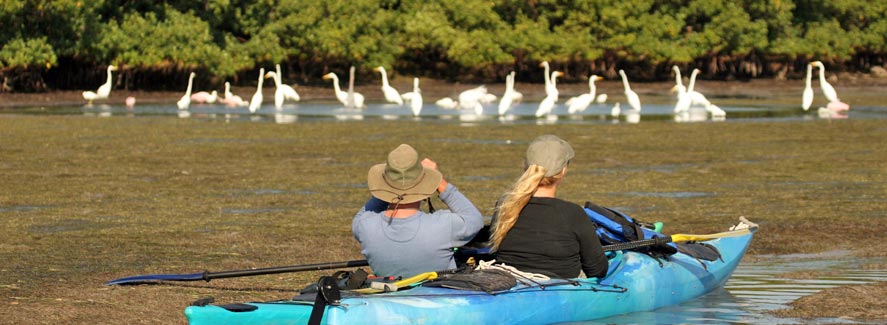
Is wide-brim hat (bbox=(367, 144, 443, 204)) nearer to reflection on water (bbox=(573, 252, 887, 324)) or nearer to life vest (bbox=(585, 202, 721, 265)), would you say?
reflection on water (bbox=(573, 252, 887, 324))

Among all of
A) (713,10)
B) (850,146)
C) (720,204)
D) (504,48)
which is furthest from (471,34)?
(720,204)

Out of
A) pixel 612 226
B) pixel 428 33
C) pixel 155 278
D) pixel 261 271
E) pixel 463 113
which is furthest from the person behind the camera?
pixel 428 33

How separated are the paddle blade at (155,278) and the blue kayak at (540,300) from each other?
2.18 m

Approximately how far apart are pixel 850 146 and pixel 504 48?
3829cm

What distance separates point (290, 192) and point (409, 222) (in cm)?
945

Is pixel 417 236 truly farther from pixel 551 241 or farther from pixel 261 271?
pixel 261 271

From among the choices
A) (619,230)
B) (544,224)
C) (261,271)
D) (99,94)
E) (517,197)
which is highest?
(517,197)

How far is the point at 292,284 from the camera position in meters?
11.6

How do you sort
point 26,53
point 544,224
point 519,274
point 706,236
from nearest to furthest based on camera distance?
point 544,224, point 519,274, point 706,236, point 26,53

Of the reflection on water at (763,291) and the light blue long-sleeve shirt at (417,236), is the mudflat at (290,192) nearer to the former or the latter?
the reflection on water at (763,291)

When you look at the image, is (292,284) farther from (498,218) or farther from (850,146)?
(850,146)

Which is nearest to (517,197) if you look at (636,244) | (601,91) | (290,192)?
(636,244)

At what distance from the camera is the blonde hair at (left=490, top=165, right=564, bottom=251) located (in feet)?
29.2

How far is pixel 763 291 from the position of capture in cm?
1118
